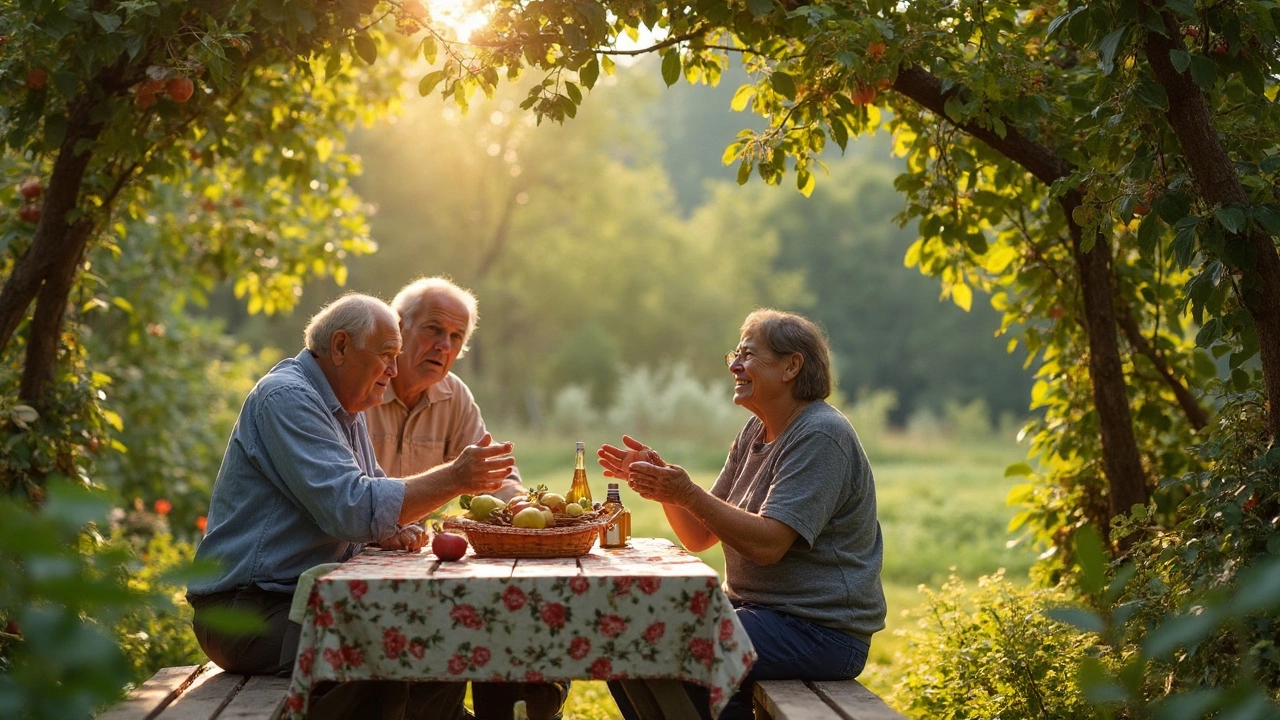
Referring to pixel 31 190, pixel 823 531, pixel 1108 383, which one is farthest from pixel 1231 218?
pixel 31 190

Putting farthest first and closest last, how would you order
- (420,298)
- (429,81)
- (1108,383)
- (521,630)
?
(1108,383), (420,298), (429,81), (521,630)

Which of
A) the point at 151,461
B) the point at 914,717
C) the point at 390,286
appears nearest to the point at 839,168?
the point at 390,286

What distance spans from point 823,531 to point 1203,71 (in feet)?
5.15

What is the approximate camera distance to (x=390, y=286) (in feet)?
104

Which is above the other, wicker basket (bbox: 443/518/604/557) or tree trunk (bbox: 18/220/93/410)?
tree trunk (bbox: 18/220/93/410)

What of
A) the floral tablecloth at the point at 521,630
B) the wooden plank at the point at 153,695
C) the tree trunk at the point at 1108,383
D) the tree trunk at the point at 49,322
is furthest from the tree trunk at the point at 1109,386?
the tree trunk at the point at 49,322

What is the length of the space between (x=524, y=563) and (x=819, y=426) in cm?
92

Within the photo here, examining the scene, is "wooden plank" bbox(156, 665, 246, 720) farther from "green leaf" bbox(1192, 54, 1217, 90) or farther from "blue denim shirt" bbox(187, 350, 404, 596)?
"green leaf" bbox(1192, 54, 1217, 90)

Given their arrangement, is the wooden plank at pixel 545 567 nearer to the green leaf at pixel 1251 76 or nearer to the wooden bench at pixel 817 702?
the wooden bench at pixel 817 702

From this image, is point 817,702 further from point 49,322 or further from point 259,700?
point 49,322

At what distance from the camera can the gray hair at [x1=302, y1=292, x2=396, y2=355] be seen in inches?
132

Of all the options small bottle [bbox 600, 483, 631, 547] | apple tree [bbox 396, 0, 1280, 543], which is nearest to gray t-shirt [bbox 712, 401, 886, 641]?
small bottle [bbox 600, 483, 631, 547]

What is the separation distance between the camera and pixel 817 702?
2.97 metres

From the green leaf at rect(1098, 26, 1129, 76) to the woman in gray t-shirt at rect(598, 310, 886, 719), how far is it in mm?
1081
